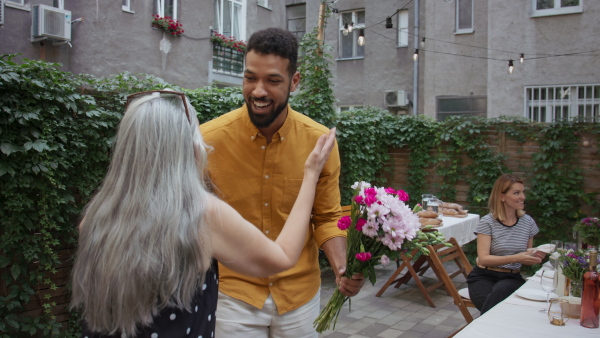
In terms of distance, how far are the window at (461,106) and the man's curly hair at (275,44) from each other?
13.0 meters

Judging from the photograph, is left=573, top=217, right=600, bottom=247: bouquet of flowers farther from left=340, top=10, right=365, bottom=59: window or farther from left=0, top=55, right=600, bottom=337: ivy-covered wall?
left=340, top=10, right=365, bottom=59: window

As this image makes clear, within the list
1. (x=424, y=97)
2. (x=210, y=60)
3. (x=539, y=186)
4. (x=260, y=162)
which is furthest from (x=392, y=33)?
(x=260, y=162)

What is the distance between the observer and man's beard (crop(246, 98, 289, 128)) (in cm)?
232

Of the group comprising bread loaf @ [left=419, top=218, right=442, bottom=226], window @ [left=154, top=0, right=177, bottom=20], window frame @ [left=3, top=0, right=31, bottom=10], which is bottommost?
bread loaf @ [left=419, top=218, right=442, bottom=226]

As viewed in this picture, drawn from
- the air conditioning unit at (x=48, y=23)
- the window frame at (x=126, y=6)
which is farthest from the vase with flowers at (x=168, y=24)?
the air conditioning unit at (x=48, y=23)

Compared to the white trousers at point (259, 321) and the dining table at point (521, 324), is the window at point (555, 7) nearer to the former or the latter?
the dining table at point (521, 324)

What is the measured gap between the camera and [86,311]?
57.7 inches

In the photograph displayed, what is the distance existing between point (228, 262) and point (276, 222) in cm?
80

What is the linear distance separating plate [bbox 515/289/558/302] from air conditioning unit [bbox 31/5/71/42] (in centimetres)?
861

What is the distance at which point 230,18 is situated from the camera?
13.5 metres

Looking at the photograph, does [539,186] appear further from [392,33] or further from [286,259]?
[392,33]

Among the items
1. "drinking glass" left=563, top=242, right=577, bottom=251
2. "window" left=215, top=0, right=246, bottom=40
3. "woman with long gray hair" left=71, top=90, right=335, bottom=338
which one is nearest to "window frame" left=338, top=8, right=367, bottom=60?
"window" left=215, top=0, right=246, bottom=40

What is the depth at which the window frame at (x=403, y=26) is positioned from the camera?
1611cm

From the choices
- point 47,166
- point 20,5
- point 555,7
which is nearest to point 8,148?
point 47,166
